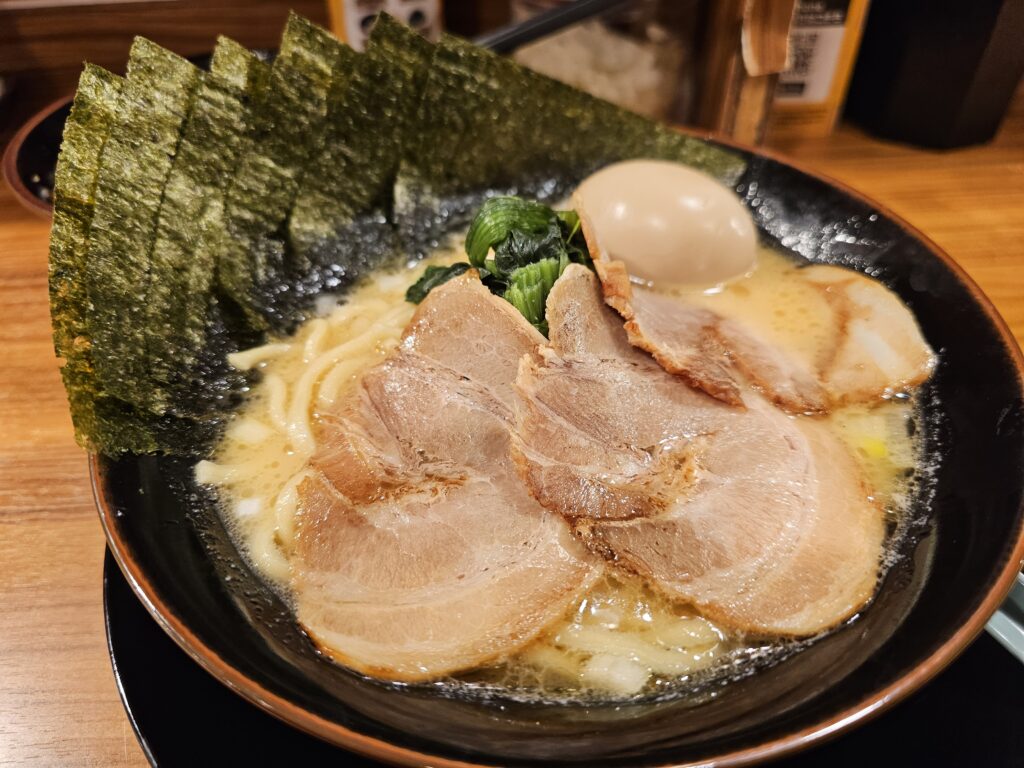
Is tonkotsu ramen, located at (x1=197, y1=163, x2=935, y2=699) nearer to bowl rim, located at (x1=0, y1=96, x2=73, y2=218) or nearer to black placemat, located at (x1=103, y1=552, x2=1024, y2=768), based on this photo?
black placemat, located at (x1=103, y1=552, x2=1024, y2=768)

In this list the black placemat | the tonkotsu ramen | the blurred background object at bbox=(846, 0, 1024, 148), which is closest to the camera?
the black placemat

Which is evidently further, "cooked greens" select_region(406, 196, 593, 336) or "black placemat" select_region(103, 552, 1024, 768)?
"cooked greens" select_region(406, 196, 593, 336)

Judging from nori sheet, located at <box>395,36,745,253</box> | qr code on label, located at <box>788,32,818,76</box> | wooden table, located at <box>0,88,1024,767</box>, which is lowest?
wooden table, located at <box>0,88,1024,767</box>

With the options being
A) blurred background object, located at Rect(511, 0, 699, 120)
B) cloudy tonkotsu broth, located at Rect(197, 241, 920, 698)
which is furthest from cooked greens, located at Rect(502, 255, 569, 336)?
blurred background object, located at Rect(511, 0, 699, 120)

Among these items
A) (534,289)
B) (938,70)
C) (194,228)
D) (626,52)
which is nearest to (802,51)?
(938,70)

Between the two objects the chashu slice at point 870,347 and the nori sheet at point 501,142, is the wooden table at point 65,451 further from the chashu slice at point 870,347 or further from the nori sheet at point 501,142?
the nori sheet at point 501,142

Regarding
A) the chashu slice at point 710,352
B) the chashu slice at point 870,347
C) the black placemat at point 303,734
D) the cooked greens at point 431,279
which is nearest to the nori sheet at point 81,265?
the black placemat at point 303,734

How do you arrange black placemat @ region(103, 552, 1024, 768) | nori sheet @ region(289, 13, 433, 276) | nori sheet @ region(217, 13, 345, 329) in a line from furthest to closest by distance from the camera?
nori sheet @ region(289, 13, 433, 276) < nori sheet @ region(217, 13, 345, 329) < black placemat @ region(103, 552, 1024, 768)
